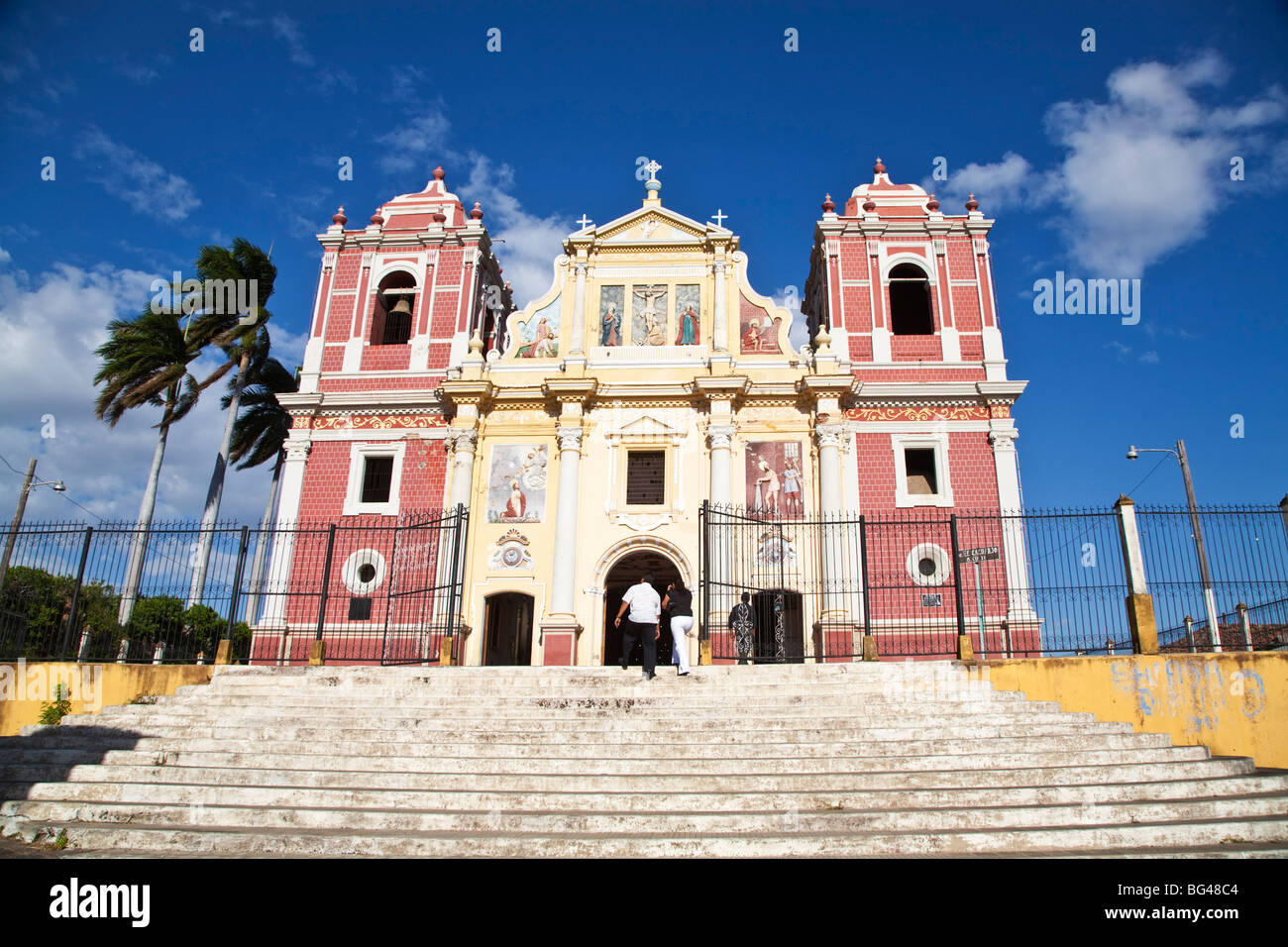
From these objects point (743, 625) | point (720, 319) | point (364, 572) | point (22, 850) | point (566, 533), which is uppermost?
point (720, 319)

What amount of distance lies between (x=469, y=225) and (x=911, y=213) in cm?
1136

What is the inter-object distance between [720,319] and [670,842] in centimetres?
1565

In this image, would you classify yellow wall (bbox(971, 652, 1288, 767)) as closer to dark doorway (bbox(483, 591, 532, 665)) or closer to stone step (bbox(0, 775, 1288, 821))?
stone step (bbox(0, 775, 1288, 821))

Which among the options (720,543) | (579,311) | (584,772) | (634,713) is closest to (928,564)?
(720,543)

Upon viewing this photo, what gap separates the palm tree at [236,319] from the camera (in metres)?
24.3

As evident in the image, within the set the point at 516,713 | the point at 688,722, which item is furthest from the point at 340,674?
the point at 688,722

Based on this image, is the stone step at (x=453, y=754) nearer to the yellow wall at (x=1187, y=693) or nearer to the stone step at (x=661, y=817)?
the stone step at (x=661, y=817)

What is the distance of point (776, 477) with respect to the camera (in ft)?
62.0

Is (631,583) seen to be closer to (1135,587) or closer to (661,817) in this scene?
(1135,587)

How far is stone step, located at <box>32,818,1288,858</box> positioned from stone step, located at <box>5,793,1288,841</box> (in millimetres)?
158

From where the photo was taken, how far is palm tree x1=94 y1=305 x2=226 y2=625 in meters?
23.3

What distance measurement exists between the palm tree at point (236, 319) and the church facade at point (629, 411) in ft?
17.2

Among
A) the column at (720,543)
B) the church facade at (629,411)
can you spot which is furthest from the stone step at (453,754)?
the church facade at (629,411)
